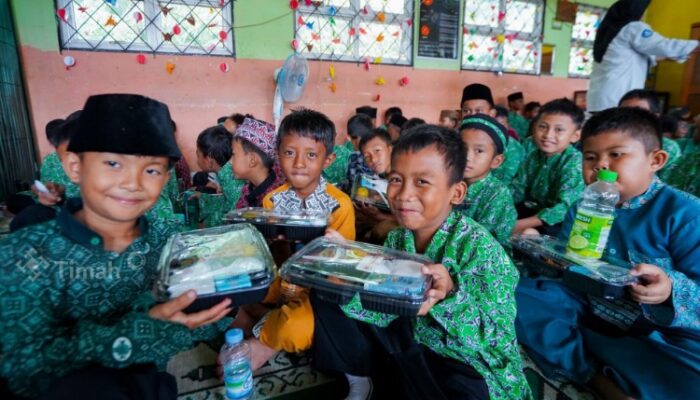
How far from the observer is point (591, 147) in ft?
5.41

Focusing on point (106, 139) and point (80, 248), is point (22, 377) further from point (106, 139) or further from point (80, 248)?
point (106, 139)

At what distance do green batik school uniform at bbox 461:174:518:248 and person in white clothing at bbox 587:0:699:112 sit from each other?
3.09 m

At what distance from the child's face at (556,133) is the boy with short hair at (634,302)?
48.7 inches

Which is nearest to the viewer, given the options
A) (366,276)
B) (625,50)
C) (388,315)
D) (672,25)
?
(366,276)

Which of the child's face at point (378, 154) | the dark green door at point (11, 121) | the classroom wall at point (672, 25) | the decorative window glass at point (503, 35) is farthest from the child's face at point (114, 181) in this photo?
the classroom wall at point (672, 25)

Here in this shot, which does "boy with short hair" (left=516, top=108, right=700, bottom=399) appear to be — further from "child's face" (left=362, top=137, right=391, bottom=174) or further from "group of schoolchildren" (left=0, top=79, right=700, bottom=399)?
"child's face" (left=362, top=137, right=391, bottom=174)

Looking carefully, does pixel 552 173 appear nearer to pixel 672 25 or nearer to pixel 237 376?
pixel 237 376

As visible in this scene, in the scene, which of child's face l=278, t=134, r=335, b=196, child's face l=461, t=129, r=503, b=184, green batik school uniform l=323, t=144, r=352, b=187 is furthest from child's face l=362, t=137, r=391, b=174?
child's face l=278, t=134, r=335, b=196

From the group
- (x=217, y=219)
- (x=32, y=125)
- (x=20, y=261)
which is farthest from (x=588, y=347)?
(x=32, y=125)

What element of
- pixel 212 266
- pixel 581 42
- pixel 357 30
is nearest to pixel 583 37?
pixel 581 42

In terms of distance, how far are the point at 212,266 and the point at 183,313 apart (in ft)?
0.48

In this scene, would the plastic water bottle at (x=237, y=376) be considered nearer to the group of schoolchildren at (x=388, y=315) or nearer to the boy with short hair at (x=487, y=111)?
the group of schoolchildren at (x=388, y=315)

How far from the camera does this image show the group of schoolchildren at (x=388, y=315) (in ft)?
3.47

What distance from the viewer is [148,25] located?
15.4 ft
